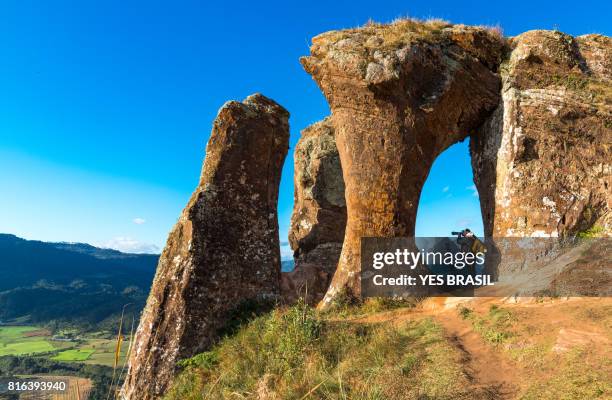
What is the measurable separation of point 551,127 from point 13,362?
83.5 m

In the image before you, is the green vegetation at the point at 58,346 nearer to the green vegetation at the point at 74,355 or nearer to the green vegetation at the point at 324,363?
the green vegetation at the point at 74,355

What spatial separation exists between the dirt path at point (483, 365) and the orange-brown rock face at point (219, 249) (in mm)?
5711

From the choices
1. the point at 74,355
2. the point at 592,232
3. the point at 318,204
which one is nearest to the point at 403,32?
the point at 592,232

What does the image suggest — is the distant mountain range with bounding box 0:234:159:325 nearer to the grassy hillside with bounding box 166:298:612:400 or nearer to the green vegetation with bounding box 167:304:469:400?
the green vegetation with bounding box 167:304:469:400

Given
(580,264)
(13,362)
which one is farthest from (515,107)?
(13,362)

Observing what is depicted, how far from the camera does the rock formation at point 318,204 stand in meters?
19.0

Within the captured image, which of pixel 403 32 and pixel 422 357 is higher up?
pixel 403 32

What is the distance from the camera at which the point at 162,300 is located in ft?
35.3

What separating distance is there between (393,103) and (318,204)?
27.4 ft

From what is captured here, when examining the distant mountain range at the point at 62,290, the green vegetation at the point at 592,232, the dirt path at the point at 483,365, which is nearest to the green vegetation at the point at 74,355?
the distant mountain range at the point at 62,290

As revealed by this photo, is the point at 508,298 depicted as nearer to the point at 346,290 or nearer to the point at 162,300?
the point at 346,290

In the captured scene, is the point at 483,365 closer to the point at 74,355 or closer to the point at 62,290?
the point at 74,355

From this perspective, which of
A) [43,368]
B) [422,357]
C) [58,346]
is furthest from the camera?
[58,346]

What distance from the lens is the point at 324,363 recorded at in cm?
709
